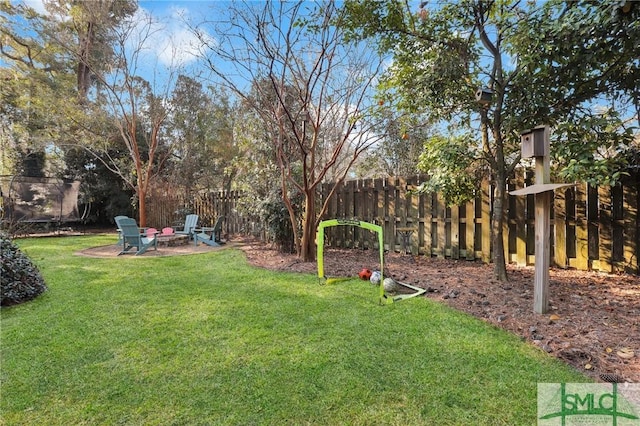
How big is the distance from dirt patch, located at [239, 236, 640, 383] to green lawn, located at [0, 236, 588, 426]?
238mm

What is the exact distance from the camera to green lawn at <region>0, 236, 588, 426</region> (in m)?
1.81

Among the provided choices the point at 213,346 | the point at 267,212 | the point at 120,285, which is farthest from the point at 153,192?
the point at 213,346

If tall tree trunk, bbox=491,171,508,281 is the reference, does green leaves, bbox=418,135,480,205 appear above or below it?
above

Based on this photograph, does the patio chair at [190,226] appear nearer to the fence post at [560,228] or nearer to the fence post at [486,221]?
the fence post at [486,221]

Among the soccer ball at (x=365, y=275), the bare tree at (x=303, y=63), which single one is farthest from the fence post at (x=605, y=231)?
the bare tree at (x=303, y=63)

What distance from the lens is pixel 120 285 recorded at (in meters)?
4.51

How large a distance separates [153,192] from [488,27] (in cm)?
1209

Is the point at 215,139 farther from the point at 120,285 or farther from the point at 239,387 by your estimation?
the point at 239,387

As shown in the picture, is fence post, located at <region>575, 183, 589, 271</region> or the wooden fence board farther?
fence post, located at <region>575, 183, 589, 271</region>

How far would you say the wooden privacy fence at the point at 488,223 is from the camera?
4.54m

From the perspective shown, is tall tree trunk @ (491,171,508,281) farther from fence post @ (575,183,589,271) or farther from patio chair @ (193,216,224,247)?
patio chair @ (193,216,224,247)

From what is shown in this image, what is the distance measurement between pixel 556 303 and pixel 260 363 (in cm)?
311

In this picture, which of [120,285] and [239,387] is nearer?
[239,387]

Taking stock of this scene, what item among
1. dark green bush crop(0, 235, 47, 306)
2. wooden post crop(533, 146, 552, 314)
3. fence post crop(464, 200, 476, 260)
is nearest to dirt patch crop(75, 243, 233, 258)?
dark green bush crop(0, 235, 47, 306)
